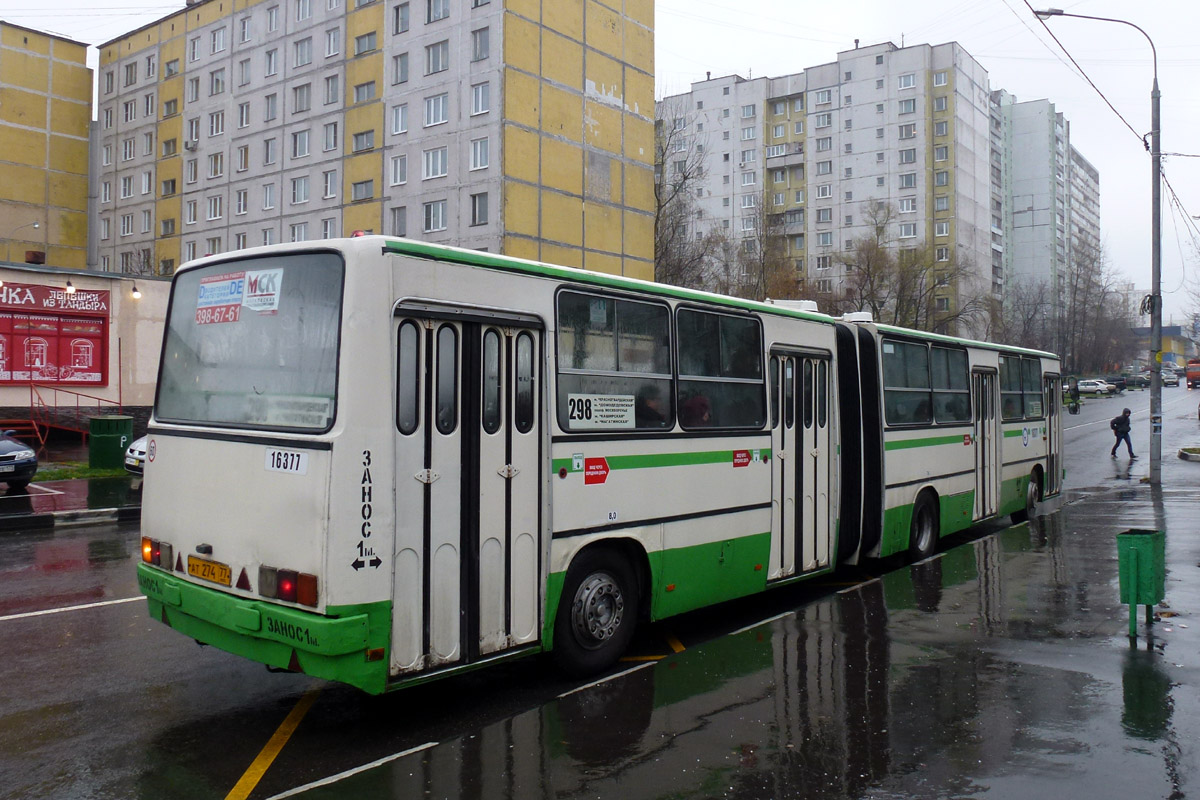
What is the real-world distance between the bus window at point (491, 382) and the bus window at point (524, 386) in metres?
0.17

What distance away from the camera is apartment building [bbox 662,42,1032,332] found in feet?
270

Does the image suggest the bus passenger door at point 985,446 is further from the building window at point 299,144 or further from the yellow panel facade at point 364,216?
the building window at point 299,144

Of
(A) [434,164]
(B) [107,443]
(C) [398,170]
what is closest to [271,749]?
(B) [107,443]

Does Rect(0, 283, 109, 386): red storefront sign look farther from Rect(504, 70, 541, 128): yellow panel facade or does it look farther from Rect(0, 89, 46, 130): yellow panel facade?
Rect(0, 89, 46, 130): yellow panel facade

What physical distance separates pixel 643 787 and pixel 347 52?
49679 mm

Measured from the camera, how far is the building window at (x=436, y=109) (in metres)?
44.6

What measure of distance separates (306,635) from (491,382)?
1.93 meters

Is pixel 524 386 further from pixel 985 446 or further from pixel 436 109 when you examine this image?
pixel 436 109

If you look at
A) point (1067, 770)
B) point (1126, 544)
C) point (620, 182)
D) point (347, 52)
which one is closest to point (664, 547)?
point (1067, 770)

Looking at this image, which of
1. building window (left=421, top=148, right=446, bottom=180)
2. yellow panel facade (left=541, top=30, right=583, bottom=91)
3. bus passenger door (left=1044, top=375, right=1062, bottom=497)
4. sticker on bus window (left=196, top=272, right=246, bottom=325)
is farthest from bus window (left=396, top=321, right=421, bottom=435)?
yellow panel facade (left=541, top=30, right=583, bottom=91)

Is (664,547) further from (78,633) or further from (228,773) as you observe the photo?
(78,633)

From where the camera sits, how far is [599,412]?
7.04 meters

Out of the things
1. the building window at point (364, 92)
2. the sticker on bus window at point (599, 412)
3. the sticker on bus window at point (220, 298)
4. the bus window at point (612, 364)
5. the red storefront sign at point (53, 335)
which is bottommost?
the sticker on bus window at point (599, 412)

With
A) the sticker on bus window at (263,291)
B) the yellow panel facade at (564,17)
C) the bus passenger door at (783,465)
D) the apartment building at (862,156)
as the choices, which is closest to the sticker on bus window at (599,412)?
the sticker on bus window at (263,291)
